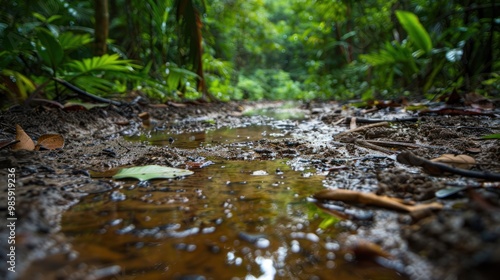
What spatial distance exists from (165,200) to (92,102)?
2.34m

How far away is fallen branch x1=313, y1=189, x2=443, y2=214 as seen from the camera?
2.37 feet

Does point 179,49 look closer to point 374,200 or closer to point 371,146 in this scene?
point 371,146

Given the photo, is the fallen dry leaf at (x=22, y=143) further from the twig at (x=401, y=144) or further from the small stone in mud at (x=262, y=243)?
the twig at (x=401, y=144)

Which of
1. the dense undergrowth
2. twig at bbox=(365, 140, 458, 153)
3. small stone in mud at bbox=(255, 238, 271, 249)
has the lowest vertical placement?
small stone in mud at bbox=(255, 238, 271, 249)

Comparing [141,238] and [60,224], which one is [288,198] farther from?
[60,224]

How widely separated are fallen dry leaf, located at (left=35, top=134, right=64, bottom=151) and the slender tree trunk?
7.02 feet

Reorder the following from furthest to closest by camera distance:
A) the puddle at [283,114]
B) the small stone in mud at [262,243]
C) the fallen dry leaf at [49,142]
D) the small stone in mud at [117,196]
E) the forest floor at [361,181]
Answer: the puddle at [283,114]
the fallen dry leaf at [49,142]
the small stone in mud at [117,196]
the small stone in mud at [262,243]
the forest floor at [361,181]

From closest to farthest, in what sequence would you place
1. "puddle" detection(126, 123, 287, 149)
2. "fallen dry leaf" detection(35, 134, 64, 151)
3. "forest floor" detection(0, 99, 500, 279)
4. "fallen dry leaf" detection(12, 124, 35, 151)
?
1. "forest floor" detection(0, 99, 500, 279)
2. "fallen dry leaf" detection(12, 124, 35, 151)
3. "fallen dry leaf" detection(35, 134, 64, 151)
4. "puddle" detection(126, 123, 287, 149)

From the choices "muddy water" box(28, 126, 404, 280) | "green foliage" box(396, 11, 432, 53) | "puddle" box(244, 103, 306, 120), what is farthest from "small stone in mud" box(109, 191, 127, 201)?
"green foliage" box(396, 11, 432, 53)

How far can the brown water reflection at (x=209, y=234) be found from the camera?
1.89ft

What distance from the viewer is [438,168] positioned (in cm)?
97

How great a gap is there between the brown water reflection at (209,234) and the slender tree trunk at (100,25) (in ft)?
9.46

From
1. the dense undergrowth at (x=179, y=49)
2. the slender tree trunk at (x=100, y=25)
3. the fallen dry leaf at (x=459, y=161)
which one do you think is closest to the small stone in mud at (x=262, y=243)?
the fallen dry leaf at (x=459, y=161)

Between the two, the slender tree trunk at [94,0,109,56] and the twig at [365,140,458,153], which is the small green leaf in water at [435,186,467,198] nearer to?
the twig at [365,140,458,153]
